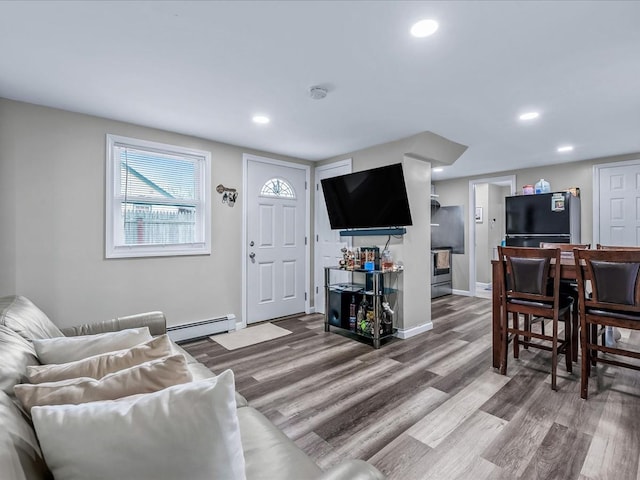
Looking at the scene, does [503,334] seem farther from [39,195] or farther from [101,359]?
[39,195]

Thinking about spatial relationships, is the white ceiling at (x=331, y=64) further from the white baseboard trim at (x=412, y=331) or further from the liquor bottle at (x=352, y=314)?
the white baseboard trim at (x=412, y=331)

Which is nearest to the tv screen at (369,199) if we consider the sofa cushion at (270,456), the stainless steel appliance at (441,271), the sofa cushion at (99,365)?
the stainless steel appliance at (441,271)

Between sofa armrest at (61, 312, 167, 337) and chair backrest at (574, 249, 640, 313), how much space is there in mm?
2968

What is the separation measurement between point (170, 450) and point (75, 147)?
3163 mm

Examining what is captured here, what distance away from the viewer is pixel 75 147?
2.89 metres

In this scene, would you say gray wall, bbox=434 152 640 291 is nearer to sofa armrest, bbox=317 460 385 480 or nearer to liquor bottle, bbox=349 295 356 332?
liquor bottle, bbox=349 295 356 332

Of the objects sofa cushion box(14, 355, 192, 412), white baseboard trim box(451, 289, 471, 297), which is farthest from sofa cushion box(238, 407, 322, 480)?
white baseboard trim box(451, 289, 471, 297)

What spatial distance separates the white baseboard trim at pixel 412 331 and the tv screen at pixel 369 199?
1.25m

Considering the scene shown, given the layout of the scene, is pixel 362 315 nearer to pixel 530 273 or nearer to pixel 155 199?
pixel 530 273

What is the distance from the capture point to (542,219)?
457cm

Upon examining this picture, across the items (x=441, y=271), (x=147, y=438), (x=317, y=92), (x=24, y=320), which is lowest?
(x=441, y=271)

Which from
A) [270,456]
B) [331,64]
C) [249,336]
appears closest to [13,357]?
[270,456]

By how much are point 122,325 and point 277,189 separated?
108 inches

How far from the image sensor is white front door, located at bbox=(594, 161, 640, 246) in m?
4.36
